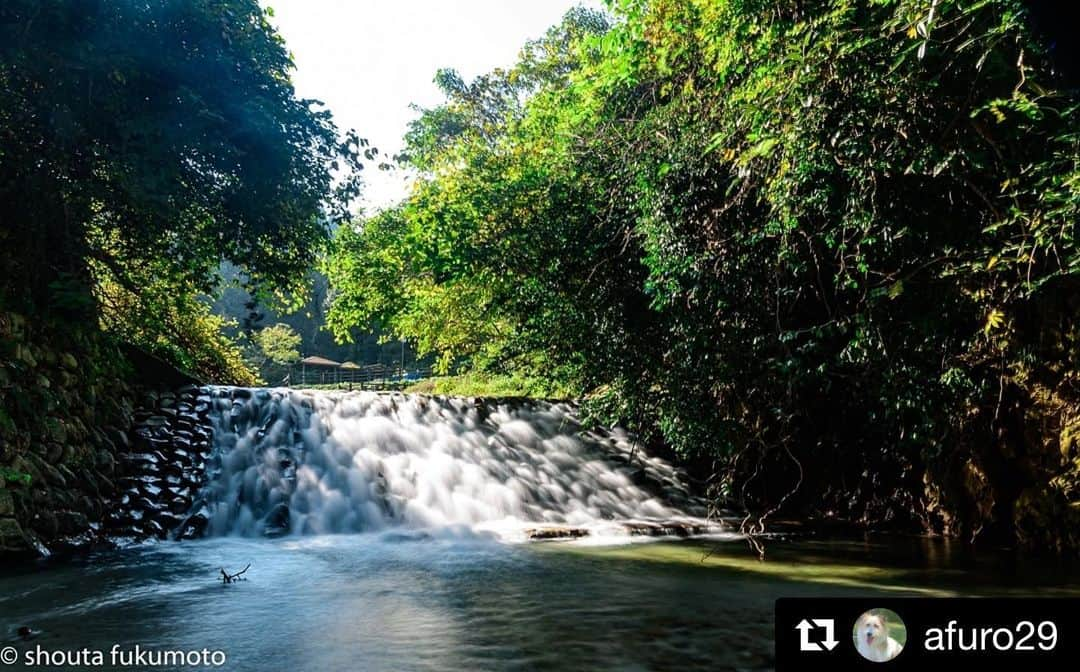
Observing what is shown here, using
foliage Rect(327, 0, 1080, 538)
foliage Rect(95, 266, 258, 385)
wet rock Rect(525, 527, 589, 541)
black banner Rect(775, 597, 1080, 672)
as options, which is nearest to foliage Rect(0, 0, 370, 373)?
foliage Rect(95, 266, 258, 385)

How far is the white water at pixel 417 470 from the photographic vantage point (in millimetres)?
8820

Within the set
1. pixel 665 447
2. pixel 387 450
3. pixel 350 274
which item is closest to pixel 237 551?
pixel 387 450

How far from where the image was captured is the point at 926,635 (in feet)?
7.13

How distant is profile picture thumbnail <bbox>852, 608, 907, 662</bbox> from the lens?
2.06 m

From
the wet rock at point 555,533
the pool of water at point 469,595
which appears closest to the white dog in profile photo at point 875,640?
the pool of water at point 469,595

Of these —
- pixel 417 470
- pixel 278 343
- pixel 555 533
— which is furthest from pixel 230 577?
pixel 278 343

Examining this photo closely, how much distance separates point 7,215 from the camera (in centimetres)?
752

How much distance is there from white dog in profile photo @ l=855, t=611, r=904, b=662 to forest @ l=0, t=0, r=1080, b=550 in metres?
3.40

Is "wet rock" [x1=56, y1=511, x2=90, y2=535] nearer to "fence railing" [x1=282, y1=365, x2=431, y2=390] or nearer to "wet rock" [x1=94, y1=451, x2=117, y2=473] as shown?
"wet rock" [x1=94, y1=451, x2=117, y2=473]

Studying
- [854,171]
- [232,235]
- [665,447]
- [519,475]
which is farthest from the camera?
[665,447]

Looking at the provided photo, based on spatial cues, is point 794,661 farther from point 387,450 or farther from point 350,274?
point 350,274

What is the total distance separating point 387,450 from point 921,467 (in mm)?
7444

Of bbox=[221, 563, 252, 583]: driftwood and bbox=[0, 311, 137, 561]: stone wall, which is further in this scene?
bbox=[0, 311, 137, 561]: stone wall

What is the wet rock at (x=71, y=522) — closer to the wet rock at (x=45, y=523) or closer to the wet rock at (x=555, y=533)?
the wet rock at (x=45, y=523)
